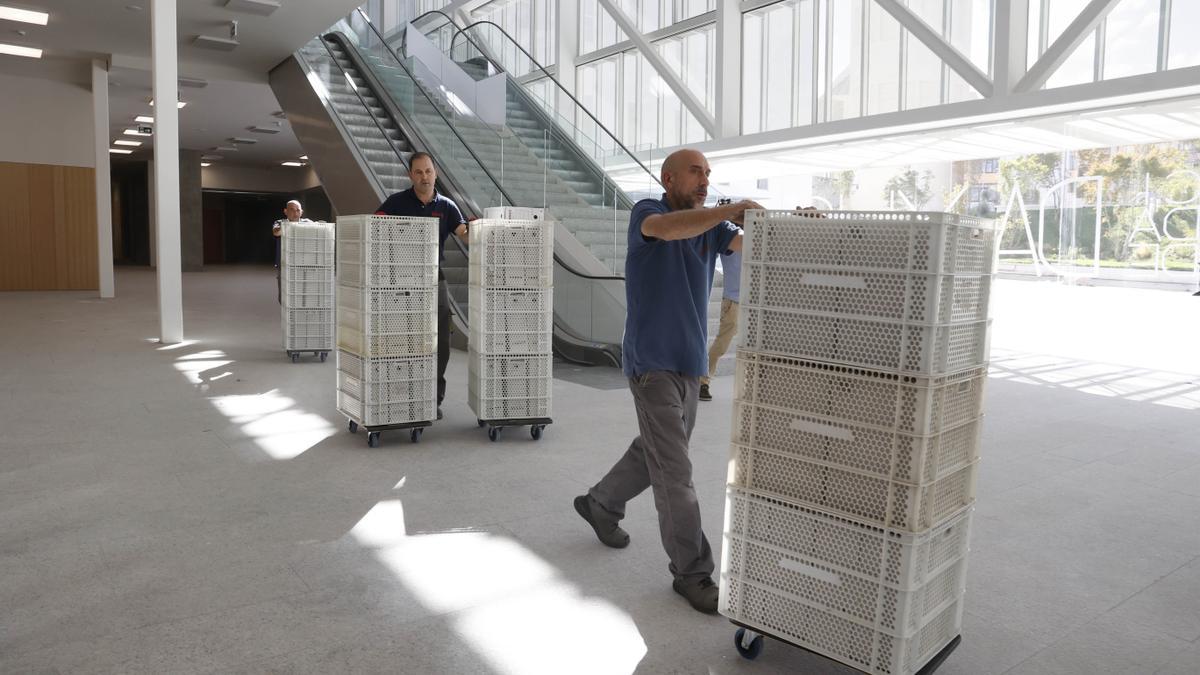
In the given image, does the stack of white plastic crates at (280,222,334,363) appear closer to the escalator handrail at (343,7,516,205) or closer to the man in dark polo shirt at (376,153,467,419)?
the escalator handrail at (343,7,516,205)

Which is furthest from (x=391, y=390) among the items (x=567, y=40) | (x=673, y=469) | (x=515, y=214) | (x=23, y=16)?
(x=567, y=40)

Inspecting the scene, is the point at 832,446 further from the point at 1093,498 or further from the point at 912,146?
the point at 912,146

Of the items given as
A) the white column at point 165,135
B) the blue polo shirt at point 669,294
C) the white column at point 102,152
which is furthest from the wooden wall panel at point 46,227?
the blue polo shirt at point 669,294

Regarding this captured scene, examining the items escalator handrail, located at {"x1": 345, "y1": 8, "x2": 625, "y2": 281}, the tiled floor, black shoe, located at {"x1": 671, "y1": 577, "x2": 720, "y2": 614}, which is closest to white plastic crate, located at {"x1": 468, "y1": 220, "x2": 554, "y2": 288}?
the tiled floor

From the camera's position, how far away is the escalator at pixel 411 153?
10438mm

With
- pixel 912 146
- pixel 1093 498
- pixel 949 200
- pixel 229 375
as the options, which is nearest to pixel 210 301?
pixel 229 375

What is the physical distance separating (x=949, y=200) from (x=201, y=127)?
22929 mm

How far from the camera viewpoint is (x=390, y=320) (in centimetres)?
603

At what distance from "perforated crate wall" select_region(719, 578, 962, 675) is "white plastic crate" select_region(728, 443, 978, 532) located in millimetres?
345

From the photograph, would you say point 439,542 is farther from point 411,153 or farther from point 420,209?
point 411,153

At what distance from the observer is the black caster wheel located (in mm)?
2980

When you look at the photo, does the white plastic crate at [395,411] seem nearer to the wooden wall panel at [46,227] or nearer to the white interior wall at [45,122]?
the white interior wall at [45,122]

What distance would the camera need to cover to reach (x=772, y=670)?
2943 millimetres

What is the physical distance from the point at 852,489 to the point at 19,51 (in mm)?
19106
